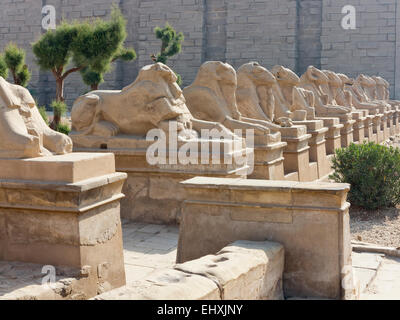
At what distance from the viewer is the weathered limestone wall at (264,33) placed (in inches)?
773

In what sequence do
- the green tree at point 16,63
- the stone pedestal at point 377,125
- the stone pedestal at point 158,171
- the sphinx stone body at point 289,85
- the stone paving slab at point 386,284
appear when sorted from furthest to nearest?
the stone pedestal at point 377,125
the green tree at point 16,63
the sphinx stone body at point 289,85
the stone pedestal at point 158,171
the stone paving slab at point 386,284

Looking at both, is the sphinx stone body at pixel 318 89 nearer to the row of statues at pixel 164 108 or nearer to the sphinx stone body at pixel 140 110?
the row of statues at pixel 164 108

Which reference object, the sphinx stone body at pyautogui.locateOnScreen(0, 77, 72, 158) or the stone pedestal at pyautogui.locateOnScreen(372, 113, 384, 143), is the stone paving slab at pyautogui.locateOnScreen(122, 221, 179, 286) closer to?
the sphinx stone body at pyautogui.locateOnScreen(0, 77, 72, 158)

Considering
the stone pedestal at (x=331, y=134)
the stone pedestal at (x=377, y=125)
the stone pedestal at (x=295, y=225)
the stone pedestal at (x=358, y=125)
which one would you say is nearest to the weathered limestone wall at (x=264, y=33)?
the stone pedestal at (x=377, y=125)

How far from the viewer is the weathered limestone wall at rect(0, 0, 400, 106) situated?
1964 centimetres

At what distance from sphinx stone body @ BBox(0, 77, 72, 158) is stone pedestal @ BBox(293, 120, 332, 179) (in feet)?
19.7

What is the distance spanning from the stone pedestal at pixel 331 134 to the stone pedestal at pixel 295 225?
7.16 metres

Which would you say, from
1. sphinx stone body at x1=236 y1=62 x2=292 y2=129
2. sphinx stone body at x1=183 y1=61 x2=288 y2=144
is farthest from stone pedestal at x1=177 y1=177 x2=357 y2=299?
sphinx stone body at x1=236 y1=62 x2=292 y2=129

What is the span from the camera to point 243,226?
3.65 metres

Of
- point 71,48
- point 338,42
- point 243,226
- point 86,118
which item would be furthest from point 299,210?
point 338,42

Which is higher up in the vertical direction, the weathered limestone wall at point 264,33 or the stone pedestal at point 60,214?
the weathered limestone wall at point 264,33

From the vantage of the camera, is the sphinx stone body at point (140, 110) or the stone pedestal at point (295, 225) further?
the sphinx stone body at point (140, 110)

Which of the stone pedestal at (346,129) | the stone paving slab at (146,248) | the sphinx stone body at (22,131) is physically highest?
the sphinx stone body at (22,131)
